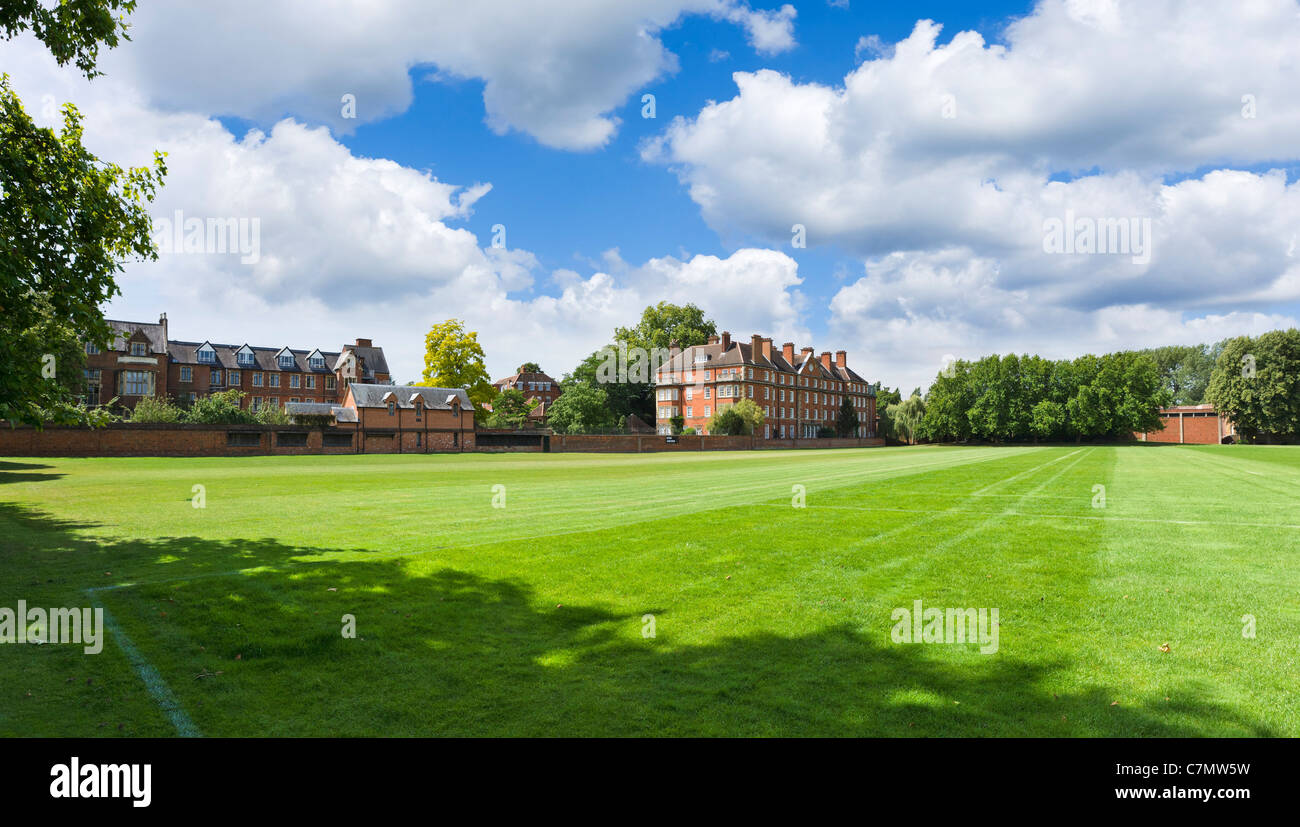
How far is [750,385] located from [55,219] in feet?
301

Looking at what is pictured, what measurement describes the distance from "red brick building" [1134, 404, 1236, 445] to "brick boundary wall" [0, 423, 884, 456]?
8278cm

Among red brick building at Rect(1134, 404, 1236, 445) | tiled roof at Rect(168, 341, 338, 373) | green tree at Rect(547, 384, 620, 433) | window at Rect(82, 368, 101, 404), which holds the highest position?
tiled roof at Rect(168, 341, 338, 373)

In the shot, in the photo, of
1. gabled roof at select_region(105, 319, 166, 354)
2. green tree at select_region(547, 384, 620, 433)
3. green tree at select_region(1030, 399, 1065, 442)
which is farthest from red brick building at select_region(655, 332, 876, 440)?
gabled roof at select_region(105, 319, 166, 354)

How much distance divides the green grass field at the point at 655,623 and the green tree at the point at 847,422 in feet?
343

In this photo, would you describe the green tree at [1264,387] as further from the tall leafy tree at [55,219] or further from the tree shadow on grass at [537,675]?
the tall leafy tree at [55,219]

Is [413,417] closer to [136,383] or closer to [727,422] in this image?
[136,383]

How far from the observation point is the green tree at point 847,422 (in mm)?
117500

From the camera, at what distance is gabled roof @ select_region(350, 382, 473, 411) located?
67.8m

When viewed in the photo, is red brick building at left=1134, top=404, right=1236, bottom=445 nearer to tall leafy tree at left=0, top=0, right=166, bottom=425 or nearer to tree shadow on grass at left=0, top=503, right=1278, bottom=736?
tree shadow on grass at left=0, top=503, right=1278, bottom=736

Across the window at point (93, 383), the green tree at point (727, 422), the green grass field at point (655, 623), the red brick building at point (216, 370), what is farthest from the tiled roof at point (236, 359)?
the green grass field at point (655, 623)

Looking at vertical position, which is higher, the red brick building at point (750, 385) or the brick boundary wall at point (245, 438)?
the red brick building at point (750, 385)

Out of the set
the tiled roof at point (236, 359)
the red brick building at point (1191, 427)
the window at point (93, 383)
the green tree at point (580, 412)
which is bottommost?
the red brick building at point (1191, 427)

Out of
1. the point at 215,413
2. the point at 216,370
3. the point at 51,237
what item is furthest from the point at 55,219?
the point at 216,370
